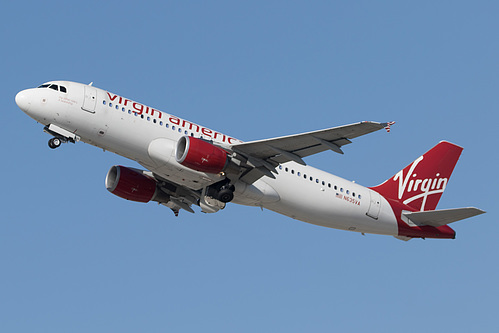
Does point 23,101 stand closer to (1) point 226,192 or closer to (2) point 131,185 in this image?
(2) point 131,185

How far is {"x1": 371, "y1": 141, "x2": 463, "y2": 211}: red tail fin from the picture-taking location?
4222 centimetres

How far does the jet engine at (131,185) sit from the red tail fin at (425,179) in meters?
12.4

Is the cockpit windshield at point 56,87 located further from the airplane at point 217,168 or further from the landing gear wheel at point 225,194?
the landing gear wheel at point 225,194

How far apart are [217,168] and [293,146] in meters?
3.64

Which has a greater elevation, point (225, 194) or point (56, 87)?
point (56, 87)

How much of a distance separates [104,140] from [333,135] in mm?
10452

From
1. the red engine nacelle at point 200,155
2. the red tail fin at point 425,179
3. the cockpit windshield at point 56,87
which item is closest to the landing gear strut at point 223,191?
the red engine nacelle at point 200,155

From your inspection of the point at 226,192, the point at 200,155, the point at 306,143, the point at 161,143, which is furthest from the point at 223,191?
the point at 306,143

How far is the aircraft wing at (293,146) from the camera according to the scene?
31938 mm

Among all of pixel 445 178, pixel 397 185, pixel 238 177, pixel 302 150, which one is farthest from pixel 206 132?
pixel 445 178

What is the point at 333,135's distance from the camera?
107 ft

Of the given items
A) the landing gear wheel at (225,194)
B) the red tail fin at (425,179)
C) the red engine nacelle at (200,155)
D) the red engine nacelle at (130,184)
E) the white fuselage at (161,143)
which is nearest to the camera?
the red engine nacelle at (200,155)

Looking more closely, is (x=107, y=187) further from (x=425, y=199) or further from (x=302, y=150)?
(x=425, y=199)

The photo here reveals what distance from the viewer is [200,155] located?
33.8 meters
